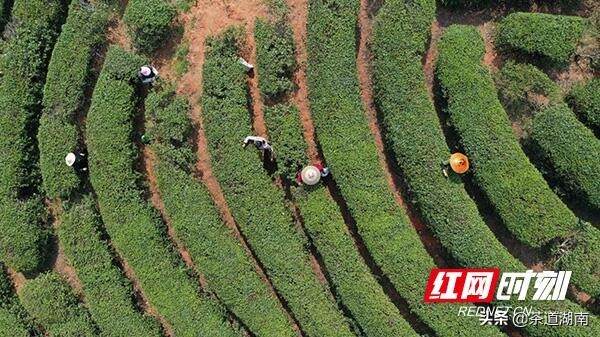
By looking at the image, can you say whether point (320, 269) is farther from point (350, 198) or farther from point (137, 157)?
point (137, 157)

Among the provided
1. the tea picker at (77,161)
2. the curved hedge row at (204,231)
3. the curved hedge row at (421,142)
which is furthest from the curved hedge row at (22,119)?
the curved hedge row at (421,142)

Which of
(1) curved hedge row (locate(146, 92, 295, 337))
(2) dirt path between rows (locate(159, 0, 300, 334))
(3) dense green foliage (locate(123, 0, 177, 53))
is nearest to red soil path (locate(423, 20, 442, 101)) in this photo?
(2) dirt path between rows (locate(159, 0, 300, 334))

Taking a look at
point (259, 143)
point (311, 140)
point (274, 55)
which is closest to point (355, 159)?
point (311, 140)

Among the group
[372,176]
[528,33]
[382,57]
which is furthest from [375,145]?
[528,33]

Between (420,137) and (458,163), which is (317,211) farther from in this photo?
(458,163)

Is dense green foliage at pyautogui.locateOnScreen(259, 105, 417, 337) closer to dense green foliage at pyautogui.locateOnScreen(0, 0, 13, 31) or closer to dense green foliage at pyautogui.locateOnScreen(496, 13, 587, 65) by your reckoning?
dense green foliage at pyautogui.locateOnScreen(496, 13, 587, 65)
